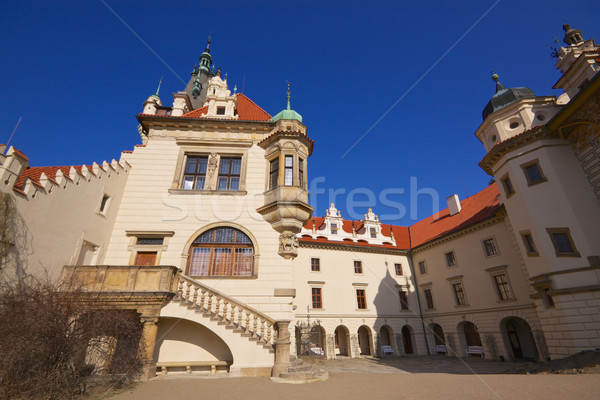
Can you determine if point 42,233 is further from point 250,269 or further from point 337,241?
point 337,241

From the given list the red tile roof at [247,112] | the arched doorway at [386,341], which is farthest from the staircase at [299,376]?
the arched doorway at [386,341]

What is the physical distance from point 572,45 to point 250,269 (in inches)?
944

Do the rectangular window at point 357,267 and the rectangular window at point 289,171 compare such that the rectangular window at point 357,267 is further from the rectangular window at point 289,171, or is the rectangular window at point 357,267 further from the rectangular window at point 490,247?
the rectangular window at point 289,171

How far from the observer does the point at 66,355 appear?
6.50 meters

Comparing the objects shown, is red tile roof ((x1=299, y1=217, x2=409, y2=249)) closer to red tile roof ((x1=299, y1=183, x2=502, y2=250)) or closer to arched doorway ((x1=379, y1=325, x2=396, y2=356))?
red tile roof ((x1=299, y1=183, x2=502, y2=250))

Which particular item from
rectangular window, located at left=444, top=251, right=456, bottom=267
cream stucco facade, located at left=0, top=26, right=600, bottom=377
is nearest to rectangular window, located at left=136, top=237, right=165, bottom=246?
cream stucco facade, located at left=0, top=26, right=600, bottom=377

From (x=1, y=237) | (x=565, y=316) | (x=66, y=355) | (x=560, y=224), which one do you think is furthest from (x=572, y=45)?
(x=1, y=237)

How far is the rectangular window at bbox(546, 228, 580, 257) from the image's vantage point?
14.3m

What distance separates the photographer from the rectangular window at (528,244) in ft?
52.2

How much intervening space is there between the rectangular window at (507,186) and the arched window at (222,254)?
655 inches

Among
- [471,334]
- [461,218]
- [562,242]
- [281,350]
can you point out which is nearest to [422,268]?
[461,218]

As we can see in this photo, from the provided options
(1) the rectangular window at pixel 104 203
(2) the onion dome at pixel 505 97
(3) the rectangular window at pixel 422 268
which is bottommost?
(1) the rectangular window at pixel 104 203

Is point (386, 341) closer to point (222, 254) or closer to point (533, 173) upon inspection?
point (533, 173)

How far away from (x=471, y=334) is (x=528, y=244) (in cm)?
1402
